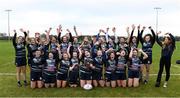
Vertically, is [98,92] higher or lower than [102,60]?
lower

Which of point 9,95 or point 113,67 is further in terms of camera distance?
point 113,67

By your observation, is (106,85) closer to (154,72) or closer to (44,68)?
(44,68)

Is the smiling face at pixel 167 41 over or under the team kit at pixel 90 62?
over

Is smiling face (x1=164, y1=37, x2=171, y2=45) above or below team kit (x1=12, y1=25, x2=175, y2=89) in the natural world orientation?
above

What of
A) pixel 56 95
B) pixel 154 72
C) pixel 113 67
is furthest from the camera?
pixel 154 72

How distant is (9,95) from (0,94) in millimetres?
353

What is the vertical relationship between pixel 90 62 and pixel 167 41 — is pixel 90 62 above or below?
below

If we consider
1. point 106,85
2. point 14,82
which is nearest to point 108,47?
point 106,85

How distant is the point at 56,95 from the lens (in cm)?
1239

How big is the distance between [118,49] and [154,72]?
432 centimetres

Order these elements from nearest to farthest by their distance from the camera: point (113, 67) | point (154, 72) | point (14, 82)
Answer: point (113, 67) < point (14, 82) < point (154, 72)

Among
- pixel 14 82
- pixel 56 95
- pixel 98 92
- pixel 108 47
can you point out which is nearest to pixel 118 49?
pixel 108 47

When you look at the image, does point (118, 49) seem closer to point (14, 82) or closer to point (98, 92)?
point (98, 92)

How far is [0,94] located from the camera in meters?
12.6
